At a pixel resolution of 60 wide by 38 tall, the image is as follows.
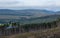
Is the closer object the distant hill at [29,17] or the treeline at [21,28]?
the treeline at [21,28]

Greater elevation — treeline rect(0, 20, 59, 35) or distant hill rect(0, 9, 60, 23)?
treeline rect(0, 20, 59, 35)

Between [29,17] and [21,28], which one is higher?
[21,28]

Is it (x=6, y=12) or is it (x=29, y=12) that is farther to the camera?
(x=6, y=12)

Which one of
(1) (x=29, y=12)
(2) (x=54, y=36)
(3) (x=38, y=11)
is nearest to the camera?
(2) (x=54, y=36)

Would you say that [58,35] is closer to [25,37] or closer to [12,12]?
[25,37]

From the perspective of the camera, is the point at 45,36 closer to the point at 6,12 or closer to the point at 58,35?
the point at 58,35

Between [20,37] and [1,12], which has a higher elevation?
[20,37]

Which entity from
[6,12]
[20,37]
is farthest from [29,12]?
[20,37]

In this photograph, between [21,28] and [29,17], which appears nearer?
[21,28]

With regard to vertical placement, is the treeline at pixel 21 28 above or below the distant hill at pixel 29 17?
above

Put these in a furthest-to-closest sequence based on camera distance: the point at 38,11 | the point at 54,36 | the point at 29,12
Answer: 1. the point at 38,11
2. the point at 29,12
3. the point at 54,36

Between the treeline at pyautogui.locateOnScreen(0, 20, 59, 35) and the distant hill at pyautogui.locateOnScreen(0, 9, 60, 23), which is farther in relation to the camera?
the distant hill at pyautogui.locateOnScreen(0, 9, 60, 23)
